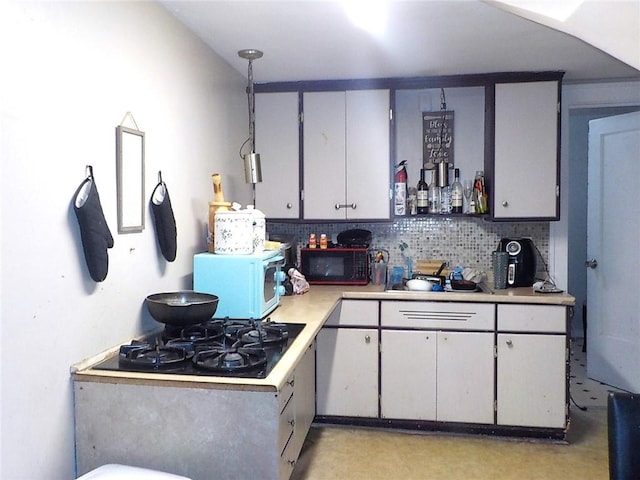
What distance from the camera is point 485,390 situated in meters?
3.10

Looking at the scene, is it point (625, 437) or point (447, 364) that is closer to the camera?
point (625, 437)

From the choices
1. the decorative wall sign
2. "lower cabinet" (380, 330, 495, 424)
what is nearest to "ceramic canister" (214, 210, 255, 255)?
"lower cabinet" (380, 330, 495, 424)

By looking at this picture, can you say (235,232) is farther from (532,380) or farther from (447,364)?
(532,380)

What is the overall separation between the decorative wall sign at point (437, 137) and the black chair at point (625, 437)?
8.31 ft

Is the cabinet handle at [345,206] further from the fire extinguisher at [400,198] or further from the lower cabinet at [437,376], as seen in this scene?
the lower cabinet at [437,376]

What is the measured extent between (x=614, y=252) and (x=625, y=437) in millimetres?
2939

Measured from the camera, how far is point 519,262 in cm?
335

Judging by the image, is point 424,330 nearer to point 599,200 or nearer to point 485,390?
point 485,390

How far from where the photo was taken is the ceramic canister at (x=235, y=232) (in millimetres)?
2381

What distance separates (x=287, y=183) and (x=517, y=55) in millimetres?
1585

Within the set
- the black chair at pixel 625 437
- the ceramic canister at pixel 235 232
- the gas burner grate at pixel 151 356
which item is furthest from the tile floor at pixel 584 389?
the gas burner grate at pixel 151 356

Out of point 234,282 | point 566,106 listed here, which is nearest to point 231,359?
point 234,282

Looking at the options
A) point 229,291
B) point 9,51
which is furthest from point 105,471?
point 9,51

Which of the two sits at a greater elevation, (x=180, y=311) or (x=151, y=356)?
(x=180, y=311)
